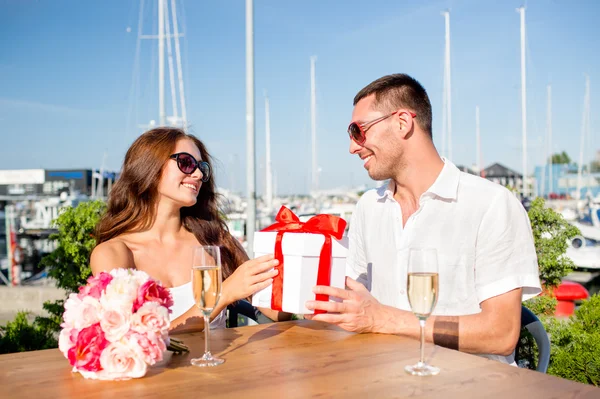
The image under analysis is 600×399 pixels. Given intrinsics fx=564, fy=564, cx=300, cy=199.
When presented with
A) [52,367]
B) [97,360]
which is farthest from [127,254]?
[97,360]

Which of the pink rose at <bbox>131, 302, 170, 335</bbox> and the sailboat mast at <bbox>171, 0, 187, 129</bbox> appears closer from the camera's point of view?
the pink rose at <bbox>131, 302, 170, 335</bbox>

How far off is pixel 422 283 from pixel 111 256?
1.93 meters

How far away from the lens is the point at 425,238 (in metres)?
2.96

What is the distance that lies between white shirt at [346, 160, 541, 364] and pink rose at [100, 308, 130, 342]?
1538 millimetres

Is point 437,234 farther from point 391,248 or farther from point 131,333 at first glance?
point 131,333

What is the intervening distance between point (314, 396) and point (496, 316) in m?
1.29

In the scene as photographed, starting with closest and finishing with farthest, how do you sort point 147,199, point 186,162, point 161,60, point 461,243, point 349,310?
point 349,310 → point 461,243 → point 186,162 → point 147,199 → point 161,60

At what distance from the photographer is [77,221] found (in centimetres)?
552

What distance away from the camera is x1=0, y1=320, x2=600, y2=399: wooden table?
5.26 ft

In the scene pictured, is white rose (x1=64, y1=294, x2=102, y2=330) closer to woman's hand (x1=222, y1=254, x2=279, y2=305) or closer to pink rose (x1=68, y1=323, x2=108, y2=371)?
pink rose (x1=68, y1=323, x2=108, y2=371)

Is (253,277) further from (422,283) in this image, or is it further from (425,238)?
(425,238)

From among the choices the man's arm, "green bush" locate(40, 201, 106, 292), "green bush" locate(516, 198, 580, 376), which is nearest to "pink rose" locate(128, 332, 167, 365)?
the man's arm

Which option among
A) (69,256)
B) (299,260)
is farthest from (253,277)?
(69,256)

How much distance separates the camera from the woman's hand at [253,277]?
2.16m
